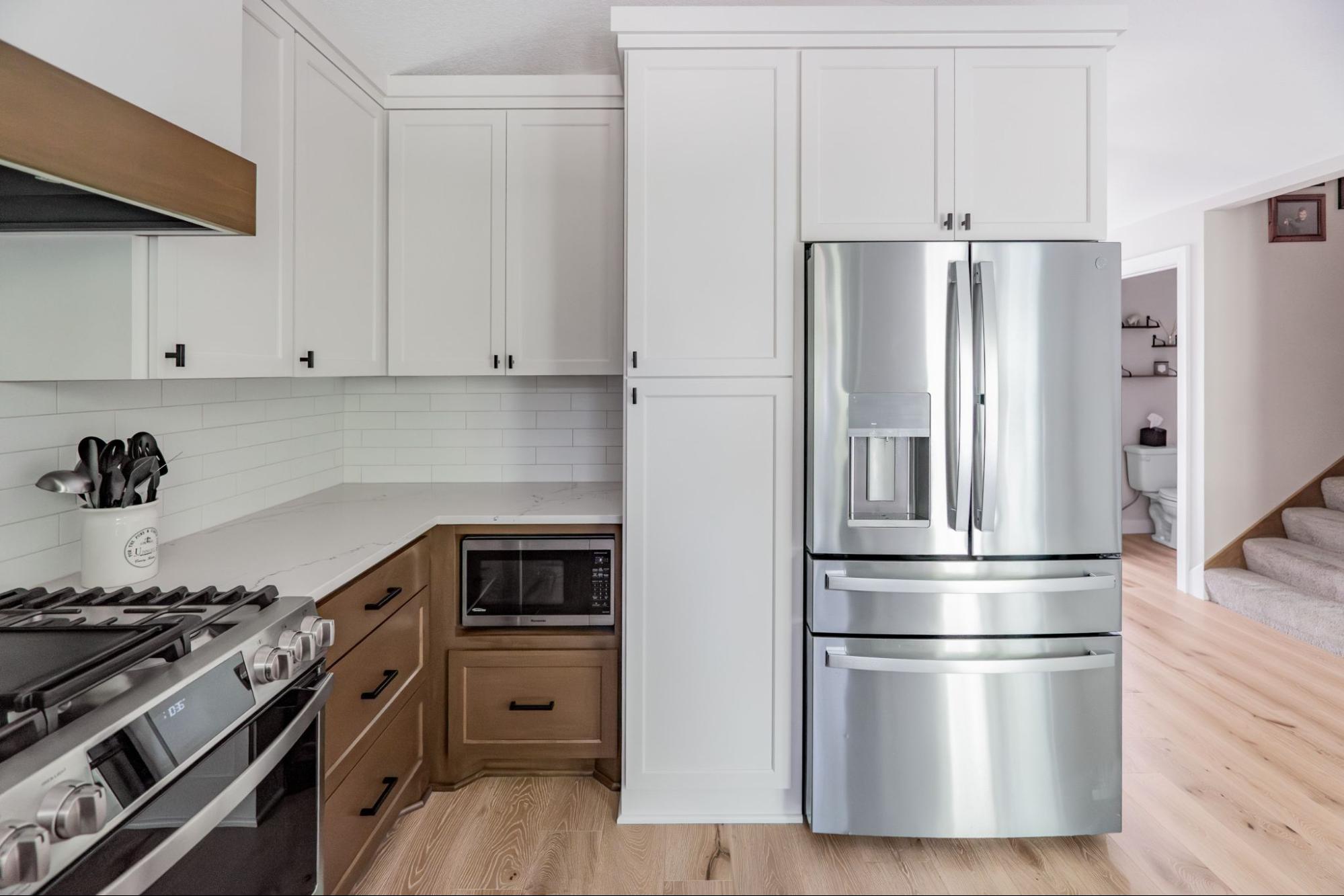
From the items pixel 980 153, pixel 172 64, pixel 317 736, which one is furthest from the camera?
pixel 980 153

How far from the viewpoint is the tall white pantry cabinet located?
2086mm

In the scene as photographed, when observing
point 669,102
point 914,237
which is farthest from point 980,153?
point 669,102

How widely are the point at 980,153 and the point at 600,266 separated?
127cm

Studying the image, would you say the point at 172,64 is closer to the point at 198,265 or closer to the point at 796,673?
the point at 198,265

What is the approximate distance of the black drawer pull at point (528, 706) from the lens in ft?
7.70

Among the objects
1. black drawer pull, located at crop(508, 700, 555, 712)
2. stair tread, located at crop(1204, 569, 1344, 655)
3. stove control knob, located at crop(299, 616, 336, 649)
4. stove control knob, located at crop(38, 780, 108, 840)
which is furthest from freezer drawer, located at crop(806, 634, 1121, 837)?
stair tread, located at crop(1204, 569, 1344, 655)

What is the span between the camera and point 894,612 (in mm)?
2057

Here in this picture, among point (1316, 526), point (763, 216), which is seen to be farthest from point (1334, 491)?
point (763, 216)

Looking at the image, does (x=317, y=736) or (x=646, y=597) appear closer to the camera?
(x=317, y=736)

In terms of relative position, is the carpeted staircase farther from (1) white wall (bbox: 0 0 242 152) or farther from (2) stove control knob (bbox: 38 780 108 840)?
(1) white wall (bbox: 0 0 242 152)

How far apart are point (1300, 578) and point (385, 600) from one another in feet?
15.1

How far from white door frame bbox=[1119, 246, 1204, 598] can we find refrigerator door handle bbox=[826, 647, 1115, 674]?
119 inches

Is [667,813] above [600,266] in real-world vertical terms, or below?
below

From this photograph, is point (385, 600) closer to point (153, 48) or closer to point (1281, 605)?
point (153, 48)
